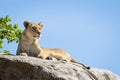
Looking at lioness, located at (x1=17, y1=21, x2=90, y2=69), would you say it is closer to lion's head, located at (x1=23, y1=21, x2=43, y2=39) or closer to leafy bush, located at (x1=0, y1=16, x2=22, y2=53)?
lion's head, located at (x1=23, y1=21, x2=43, y2=39)

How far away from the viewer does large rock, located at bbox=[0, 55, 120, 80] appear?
14453 millimetres

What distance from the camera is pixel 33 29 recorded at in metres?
16.8

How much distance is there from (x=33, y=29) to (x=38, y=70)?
2.58 meters

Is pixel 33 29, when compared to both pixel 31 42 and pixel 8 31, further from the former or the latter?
pixel 8 31

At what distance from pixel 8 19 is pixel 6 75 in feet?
38.8

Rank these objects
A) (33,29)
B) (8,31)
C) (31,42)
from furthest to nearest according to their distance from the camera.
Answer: (8,31), (31,42), (33,29)

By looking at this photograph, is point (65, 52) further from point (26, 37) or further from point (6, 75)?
point (6, 75)

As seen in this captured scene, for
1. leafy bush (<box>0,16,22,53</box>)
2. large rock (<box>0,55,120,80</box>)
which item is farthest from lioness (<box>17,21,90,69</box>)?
leafy bush (<box>0,16,22,53</box>)

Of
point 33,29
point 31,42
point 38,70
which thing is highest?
point 33,29

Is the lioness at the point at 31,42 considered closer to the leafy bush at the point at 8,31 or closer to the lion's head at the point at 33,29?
the lion's head at the point at 33,29

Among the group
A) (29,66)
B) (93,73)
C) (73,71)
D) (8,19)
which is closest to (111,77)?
(93,73)

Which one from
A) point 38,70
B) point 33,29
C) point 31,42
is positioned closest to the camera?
point 38,70

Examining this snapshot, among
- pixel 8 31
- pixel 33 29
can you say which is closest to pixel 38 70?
pixel 33 29

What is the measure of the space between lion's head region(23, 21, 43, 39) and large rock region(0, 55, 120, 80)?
1.79 metres
